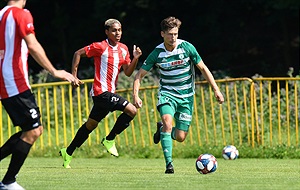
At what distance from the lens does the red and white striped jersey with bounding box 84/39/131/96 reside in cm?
1277

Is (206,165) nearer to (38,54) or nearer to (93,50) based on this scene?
(93,50)

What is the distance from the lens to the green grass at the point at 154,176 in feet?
29.6

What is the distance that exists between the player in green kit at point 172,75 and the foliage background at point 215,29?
13720 millimetres

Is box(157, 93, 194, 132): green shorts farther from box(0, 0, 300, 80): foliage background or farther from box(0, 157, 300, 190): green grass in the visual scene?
box(0, 0, 300, 80): foliage background

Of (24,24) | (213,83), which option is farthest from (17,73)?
(213,83)

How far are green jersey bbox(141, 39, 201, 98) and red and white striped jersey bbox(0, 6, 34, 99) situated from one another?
3.06 m

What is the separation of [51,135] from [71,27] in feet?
38.0

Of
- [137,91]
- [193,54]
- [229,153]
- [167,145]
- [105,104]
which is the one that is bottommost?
[229,153]

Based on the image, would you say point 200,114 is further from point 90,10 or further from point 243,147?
point 90,10

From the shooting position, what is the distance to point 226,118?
1655cm

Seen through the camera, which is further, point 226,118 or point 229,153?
point 226,118

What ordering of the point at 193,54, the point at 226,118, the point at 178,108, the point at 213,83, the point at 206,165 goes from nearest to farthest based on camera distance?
the point at 206,165
the point at 213,83
the point at 193,54
the point at 178,108
the point at 226,118

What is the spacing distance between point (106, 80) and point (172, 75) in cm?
173

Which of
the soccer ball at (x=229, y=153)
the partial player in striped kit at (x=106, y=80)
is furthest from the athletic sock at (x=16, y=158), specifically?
the soccer ball at (x=229, y=153)
